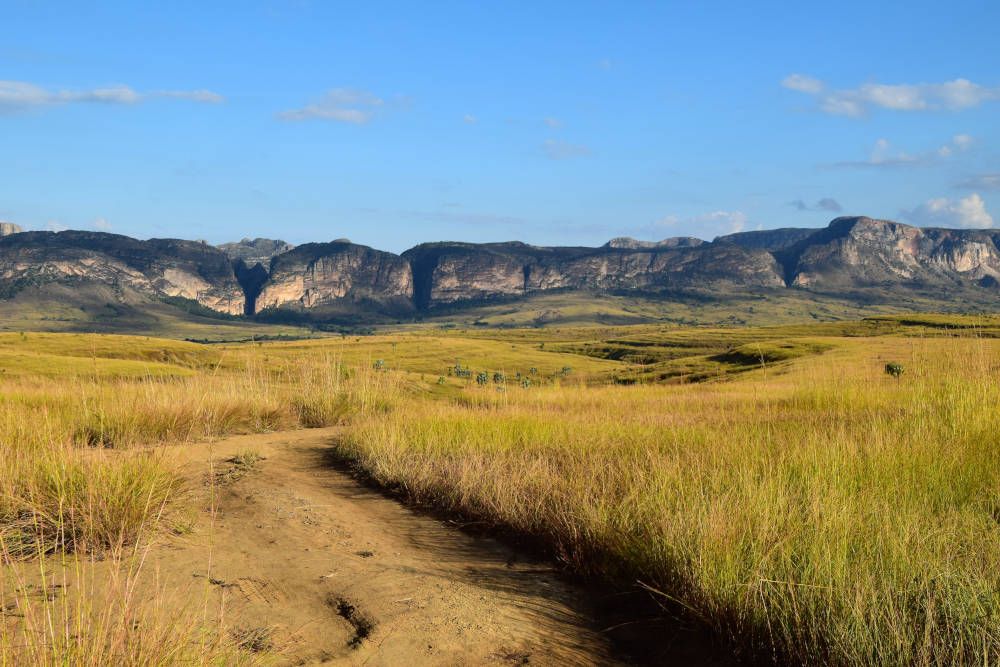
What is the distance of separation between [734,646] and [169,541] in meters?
4.58

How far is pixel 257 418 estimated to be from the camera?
14.7 m

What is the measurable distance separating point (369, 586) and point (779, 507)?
3004 millimetres

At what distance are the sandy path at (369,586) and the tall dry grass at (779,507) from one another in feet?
2.00

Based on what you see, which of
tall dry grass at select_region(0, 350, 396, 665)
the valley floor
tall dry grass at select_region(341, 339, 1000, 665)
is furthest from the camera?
the valley floor

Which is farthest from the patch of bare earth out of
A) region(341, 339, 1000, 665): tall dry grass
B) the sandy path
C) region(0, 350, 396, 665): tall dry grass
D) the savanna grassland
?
region(341, 339, 1000, 665): tall dry grass

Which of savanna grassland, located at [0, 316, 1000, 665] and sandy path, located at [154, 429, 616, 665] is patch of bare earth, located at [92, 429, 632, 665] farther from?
savanna grassland, located at [0, 316, 1000, 665]

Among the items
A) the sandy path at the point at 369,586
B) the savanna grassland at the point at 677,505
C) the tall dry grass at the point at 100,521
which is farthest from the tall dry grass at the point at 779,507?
the tall dry grass at the point at 100,521

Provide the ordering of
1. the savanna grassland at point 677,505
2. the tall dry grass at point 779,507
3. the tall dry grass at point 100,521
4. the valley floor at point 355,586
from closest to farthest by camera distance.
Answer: the tall dry grass at point 100,521
the savanna grassland at point 677,505
the tall dry grass at point 779,507
the valley floor at point 355,586

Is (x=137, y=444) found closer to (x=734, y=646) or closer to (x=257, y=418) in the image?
(x=257, y=418)

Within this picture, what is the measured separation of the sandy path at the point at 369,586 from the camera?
4.46m

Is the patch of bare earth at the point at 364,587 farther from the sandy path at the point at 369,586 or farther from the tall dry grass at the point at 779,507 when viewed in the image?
the tall dry grass at the point at 779,507

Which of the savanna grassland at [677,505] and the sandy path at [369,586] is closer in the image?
the savanna grassland at [677,505]

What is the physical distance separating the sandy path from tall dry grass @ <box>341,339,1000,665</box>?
0.61 metres

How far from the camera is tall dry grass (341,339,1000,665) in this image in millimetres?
3975
